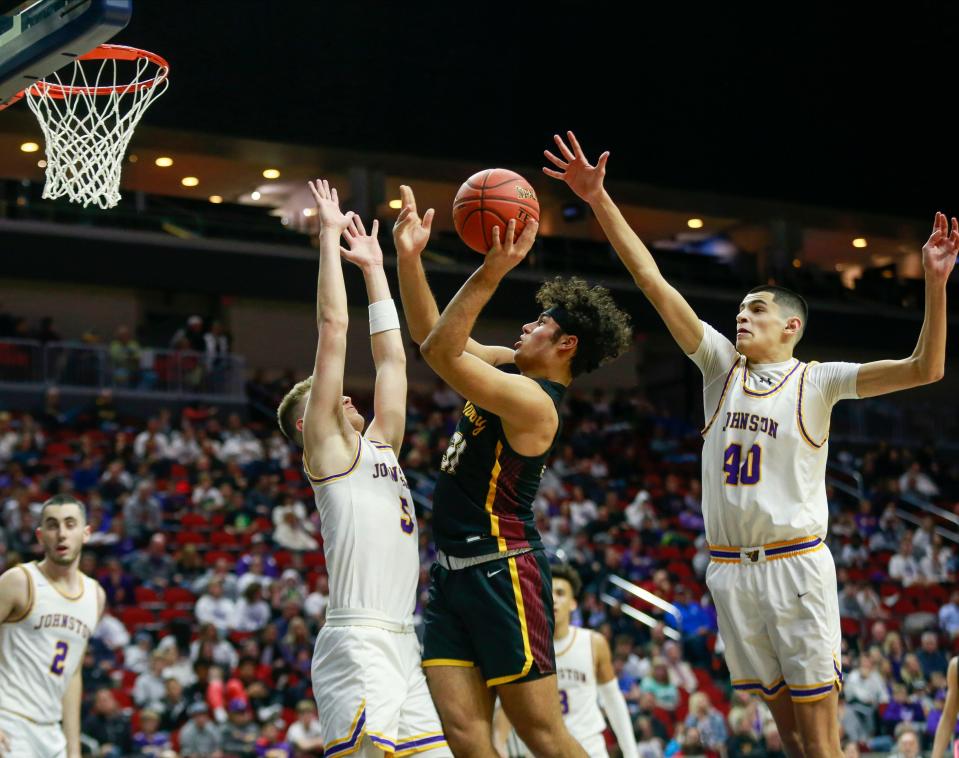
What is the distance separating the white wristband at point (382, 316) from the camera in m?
5.75

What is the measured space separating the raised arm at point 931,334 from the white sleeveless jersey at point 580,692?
3826mm

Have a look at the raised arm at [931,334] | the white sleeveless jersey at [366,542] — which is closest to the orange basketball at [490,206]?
the white sleeveless jersey at [366,542]

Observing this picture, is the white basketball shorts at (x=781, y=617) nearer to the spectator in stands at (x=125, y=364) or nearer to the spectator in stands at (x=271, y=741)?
the spectator in stands at (x=271, y=741)

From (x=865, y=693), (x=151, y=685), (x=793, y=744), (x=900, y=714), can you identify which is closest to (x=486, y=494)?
(x=793, y=744)

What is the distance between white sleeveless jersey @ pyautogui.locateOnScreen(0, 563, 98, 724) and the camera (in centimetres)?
722

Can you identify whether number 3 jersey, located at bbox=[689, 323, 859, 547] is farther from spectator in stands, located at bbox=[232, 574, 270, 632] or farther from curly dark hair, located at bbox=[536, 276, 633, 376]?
spectator in stands, located at bbox=[232, 574, 270, 632]

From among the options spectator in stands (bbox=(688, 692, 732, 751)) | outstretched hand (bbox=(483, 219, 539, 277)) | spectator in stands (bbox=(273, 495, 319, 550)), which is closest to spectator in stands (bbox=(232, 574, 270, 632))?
spectator in stands (bbox=(273, 495, 319, 550))

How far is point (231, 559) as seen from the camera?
642 inches

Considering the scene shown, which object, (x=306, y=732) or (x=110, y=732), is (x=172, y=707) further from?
(x=306, y=732)

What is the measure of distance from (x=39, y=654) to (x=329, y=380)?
3192 mm

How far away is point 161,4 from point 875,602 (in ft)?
44.3

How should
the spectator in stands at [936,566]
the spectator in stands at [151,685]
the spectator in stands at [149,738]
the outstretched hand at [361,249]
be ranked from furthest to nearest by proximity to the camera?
the spectator in stands at [936,566] → the spectator in stands at [151,685] → the spectator in stands at [149,738] → the outstretched hand at [361,249]

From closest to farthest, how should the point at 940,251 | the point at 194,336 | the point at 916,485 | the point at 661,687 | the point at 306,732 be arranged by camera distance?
the point at 940,251 → the point at 306,732 → the point at 661,687 → the point at 194,336 → the point at 916,485

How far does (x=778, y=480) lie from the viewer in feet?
18.4
